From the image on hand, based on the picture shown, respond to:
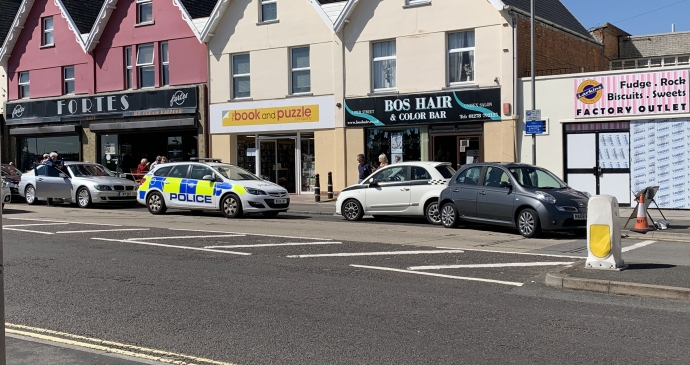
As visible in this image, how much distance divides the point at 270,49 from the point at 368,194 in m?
12.0

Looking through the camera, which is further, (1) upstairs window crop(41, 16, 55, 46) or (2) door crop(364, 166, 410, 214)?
(1) upstairs window crop(41, 16, 55, 46)

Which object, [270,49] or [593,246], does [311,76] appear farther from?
[593,246]

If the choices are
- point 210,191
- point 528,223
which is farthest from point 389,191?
point 210,191

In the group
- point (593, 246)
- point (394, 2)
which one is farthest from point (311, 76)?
point (593, 246)

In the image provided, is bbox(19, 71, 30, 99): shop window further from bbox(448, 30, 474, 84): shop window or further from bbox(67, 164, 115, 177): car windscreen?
bbox(448, 30, 474, 84): shop window

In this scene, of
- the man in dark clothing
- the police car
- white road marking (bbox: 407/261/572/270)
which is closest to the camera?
white road marking (bbox: 407/261/572/270)

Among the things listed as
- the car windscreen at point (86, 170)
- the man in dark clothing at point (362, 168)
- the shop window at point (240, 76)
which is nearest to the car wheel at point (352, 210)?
the man in dark clothing at point (362, 168)

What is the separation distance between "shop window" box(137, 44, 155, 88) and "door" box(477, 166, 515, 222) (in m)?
20.1

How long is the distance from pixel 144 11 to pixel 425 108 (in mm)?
14547

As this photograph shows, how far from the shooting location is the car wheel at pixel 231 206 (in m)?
18.5

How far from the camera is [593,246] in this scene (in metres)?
9.69

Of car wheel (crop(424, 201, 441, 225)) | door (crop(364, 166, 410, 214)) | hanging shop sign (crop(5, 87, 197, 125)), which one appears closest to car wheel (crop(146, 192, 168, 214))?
door (crop(364, 166, 410, 214))

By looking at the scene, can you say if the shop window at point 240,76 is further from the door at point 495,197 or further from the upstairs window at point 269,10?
the door at point 495,197

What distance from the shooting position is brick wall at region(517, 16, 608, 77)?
2359cm
